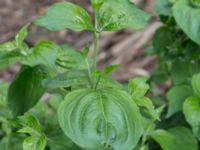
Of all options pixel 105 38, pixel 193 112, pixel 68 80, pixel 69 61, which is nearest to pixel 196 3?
pixel 193 112

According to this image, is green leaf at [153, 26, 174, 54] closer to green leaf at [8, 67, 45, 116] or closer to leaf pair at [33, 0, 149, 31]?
leaf pair at [33, 0, 149, 31]

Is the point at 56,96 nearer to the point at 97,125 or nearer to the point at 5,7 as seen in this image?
the point at 97,125

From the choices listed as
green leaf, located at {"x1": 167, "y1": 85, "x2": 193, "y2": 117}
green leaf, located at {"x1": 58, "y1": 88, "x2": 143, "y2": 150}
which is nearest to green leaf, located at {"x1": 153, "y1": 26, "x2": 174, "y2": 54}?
green leaf, located at {"x1": 167, "y1": 85, "x2": 193, "y2": 117}

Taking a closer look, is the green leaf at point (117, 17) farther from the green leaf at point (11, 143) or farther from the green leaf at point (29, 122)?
the green leaf at point (11, 143)

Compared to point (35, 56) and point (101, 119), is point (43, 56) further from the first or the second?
point (101, 119)

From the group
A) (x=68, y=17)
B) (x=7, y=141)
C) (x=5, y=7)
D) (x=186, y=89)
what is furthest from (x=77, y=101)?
(x=5, y=7)

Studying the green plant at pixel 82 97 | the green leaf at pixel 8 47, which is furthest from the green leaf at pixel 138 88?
the green leaf at pixel 8 47
